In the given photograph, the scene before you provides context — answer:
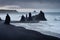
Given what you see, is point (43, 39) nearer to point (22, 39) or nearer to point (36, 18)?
point (22, 39)

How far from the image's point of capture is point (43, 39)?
73.7 ft

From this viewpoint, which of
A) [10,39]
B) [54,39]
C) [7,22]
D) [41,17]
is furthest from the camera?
[41,17]

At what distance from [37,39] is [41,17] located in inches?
1541

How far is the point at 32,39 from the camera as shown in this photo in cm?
2197

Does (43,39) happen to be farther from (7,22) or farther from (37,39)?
(7,22)

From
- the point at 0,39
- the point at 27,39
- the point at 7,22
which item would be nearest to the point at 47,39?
the point at 27,39

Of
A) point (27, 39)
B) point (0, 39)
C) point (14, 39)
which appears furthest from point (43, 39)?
point (0, 39)

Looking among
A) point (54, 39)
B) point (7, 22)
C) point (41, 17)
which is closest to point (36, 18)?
point (41, 17)

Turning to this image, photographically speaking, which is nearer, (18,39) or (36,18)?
(18,39)

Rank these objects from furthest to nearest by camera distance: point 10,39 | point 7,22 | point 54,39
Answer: point 7,22 → point 54,39 → point 10,39

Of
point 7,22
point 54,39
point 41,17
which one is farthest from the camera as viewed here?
point 41,17

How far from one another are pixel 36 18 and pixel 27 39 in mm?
40501

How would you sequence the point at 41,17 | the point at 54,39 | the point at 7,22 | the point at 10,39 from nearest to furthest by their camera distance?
the point at 10,39 < the point at 54,39 < the point at 7,22 < the point at 41,17

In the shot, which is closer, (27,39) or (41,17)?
(27,39)
